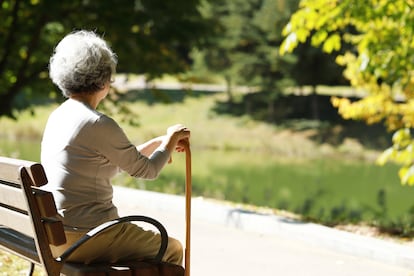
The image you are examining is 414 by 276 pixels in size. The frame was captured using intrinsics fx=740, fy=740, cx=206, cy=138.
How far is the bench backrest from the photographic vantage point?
10.3 feet

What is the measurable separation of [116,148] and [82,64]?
0.41 m

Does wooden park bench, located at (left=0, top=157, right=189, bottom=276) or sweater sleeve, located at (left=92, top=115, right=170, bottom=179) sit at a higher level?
sweater sleeve, located at (left=92, top=115, right=170, bottom=179)

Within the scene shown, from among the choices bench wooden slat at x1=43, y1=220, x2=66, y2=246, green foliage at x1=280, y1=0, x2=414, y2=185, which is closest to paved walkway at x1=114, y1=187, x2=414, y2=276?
green foliage at x1=280, y1=0, x2=414, y2=185

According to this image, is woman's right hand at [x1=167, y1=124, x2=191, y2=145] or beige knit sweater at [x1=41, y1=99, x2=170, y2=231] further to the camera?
woman's right hand at [x1=167, y1=124, x2=191, y2=145]

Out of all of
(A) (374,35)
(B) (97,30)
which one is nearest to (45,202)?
(A) (374,35)

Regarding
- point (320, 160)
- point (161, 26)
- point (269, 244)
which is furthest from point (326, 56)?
point (269, 244)

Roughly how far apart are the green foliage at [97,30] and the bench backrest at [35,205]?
8.04 m

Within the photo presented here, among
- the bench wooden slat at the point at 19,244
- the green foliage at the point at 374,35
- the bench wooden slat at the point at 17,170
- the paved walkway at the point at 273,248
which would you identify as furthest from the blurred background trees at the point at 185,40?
the bench wooden slat at the point at 17,170

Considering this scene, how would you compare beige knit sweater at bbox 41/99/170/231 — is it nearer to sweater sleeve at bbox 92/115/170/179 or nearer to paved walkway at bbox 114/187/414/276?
sweater sleeve at bbox 92/115/170/179

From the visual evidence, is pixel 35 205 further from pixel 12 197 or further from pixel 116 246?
pixel 116 246

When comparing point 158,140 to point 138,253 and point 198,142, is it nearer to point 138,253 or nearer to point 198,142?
point 138,253

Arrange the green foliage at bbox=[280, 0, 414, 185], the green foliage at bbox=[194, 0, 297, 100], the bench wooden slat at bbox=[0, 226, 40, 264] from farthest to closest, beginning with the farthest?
the green foliage at bbox=[194, 0, 297, 100] → the green foliage at bbox=[280, 0, 414, 185] → the bench wooden slat at bbox=[0, 226, 40, 264]

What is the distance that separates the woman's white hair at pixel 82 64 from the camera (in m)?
3.32

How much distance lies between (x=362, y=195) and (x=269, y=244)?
1304 cm
